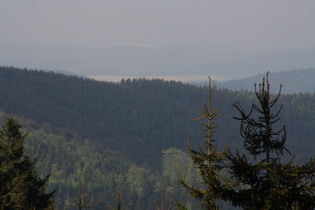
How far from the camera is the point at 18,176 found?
2994cm

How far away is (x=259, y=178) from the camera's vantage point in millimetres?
12789

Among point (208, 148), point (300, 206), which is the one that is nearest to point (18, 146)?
point (208, 148)

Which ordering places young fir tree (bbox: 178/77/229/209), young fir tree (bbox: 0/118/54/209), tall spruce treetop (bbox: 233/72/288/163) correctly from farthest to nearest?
young fir tree (bbox: 0/118/54/209)
young fir tree (bbox: 178/77/229/209)
tall spruce treetop (bbox: 233/72/288/163)

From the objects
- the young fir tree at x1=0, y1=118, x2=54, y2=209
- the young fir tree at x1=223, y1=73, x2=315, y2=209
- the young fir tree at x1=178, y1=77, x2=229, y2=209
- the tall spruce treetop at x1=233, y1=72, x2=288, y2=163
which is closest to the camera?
the young fir tree at x1=223, y1=73, x2=315, y2=209

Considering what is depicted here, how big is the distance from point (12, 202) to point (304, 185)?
19679 mm

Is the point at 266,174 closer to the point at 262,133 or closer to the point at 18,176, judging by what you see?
the point at 262,133

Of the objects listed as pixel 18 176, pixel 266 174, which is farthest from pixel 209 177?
pixel 18 176

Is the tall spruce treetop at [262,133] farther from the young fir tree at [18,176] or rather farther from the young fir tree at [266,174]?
the young fir tree at [18,176]

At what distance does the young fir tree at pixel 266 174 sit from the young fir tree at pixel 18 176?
1766 centimetres

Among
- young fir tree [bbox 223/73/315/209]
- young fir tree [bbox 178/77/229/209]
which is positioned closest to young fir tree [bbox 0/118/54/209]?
young fir tree [bbox 178/77/229/209]

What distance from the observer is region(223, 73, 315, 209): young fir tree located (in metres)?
12.1

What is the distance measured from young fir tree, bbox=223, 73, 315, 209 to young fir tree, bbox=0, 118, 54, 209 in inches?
695

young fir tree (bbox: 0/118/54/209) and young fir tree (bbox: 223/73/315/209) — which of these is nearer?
young fir tree (bbox: 223/73/315/209)

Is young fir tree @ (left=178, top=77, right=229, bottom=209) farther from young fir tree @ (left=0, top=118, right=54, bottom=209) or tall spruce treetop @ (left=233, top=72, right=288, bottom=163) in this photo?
young fir tree @ (left=0, top=118, right=54, bottom=209)
